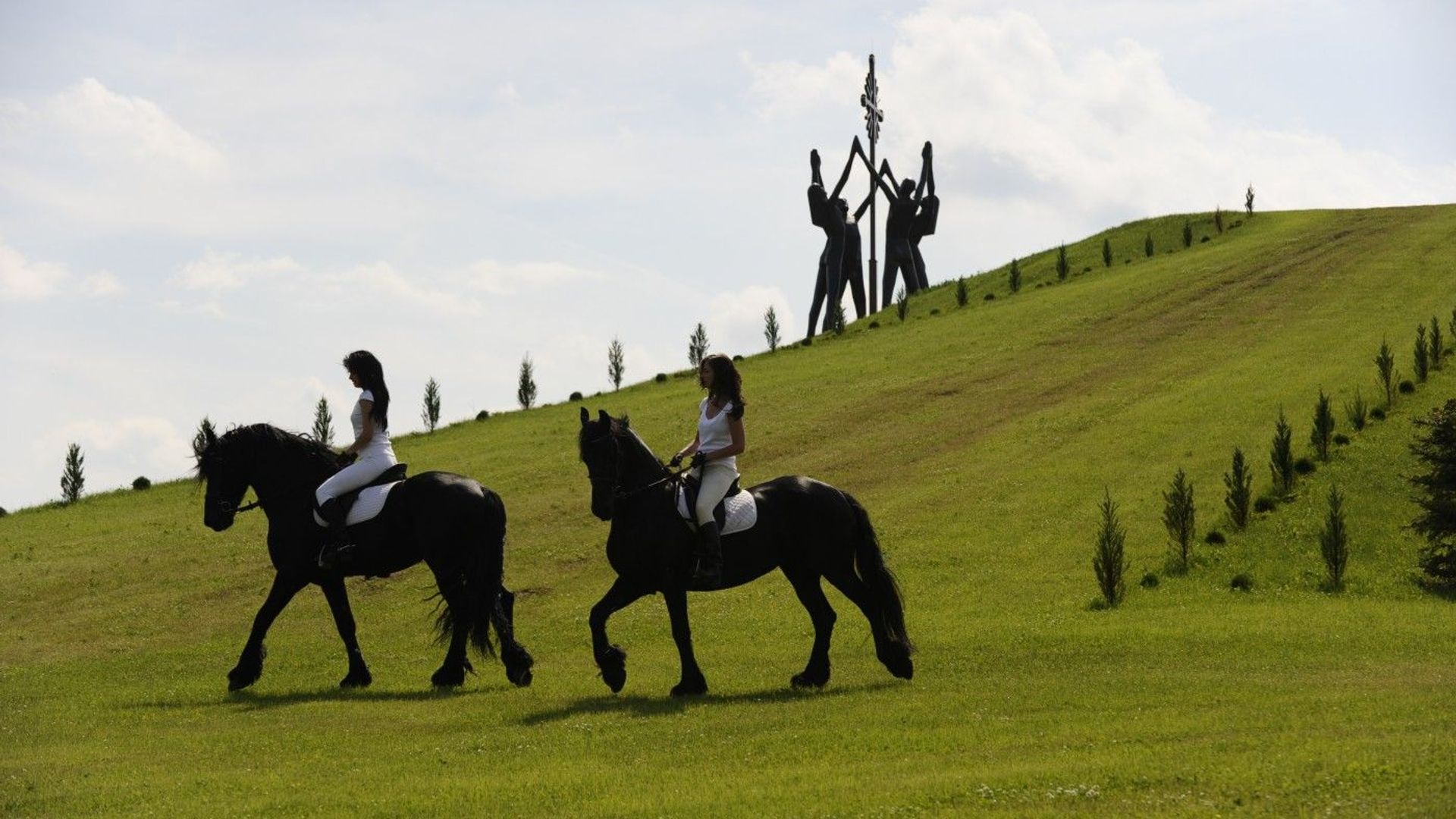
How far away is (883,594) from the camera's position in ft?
60.1

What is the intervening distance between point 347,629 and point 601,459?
206 inches

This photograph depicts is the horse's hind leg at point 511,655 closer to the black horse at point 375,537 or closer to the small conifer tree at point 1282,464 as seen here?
the black horse at point 375,537

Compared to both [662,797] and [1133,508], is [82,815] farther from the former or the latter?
[1133,508]

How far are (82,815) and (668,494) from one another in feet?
23.2

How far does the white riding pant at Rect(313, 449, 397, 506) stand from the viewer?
19294 mm

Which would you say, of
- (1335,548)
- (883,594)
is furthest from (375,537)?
(1335,548)

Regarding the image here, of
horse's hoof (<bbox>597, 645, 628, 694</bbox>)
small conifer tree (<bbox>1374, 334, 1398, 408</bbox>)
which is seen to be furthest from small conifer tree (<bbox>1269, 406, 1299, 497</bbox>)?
horse's hoof (<bbox>597, 645, 628, 694</bbox>)

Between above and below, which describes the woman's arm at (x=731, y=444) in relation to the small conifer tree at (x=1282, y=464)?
above

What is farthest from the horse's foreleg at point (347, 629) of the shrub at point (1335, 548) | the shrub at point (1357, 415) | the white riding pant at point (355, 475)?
the shrub at point (1357, 415)

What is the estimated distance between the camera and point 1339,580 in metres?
29.0

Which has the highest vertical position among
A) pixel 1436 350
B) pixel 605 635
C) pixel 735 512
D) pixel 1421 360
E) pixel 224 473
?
pixel 1436 350

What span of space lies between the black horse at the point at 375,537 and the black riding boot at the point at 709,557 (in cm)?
294

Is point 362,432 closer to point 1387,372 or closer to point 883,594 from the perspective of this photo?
point 883,594

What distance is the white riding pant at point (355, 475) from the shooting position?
1929 centimetres
